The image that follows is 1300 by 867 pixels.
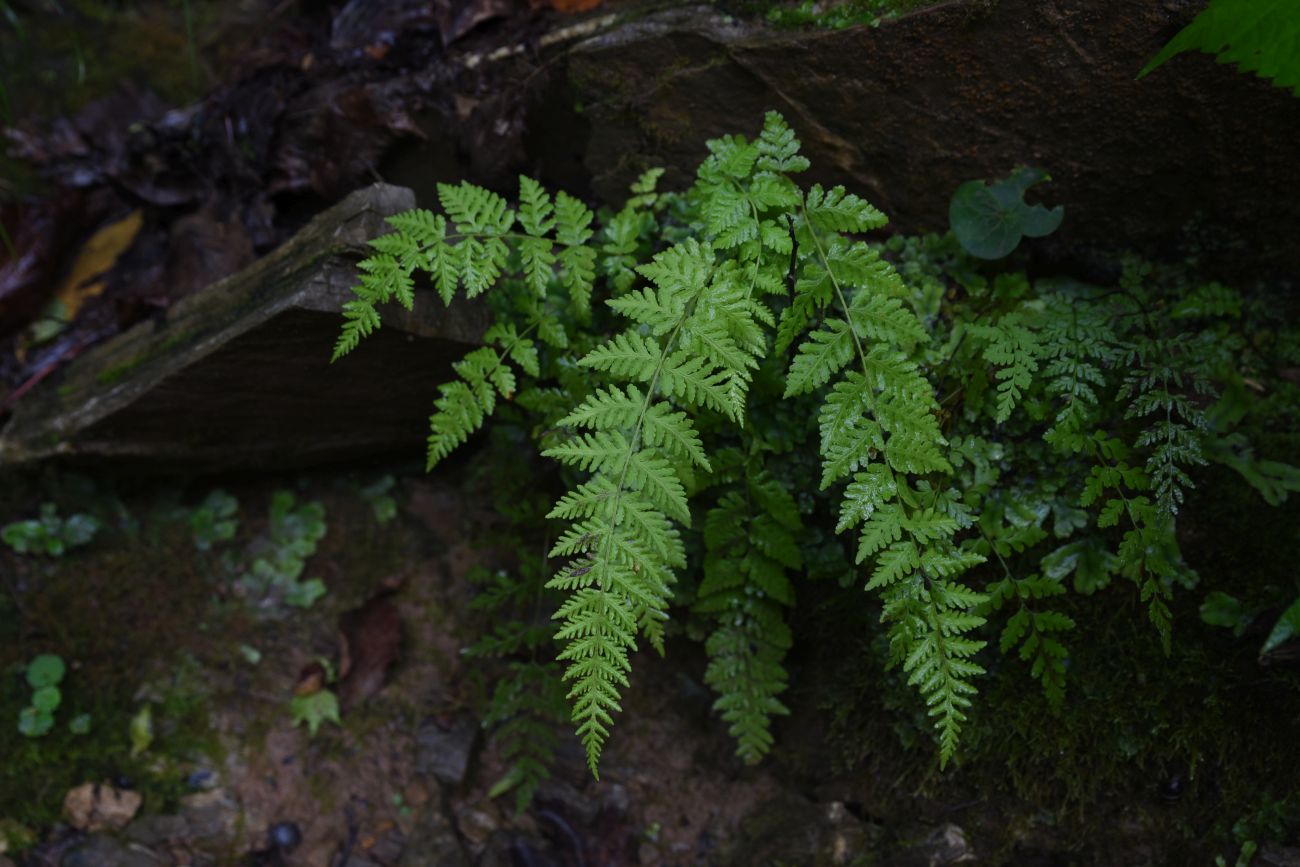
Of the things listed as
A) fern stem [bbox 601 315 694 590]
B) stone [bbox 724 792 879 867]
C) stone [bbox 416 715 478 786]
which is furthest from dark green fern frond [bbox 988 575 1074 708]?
stone [bbox 416 715 478 786]

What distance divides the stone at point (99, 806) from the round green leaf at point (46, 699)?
321 mm

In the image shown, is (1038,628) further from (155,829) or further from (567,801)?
(155,829)

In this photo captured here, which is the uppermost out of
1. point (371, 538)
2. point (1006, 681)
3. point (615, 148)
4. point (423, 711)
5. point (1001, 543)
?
Answer: point (615, 148)

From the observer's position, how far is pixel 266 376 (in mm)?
3203

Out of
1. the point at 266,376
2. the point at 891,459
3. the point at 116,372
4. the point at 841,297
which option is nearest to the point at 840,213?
the point at 841,297

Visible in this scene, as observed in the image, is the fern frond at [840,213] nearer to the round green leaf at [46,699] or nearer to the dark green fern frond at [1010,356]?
the dark green fern frond at [1010,356]

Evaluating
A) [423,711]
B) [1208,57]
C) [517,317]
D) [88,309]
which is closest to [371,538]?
[423,711]

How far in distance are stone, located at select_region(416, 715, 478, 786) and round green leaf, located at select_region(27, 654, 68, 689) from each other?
1404 millimetres

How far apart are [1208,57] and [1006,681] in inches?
77.0

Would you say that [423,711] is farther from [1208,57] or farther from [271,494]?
[1208,57]

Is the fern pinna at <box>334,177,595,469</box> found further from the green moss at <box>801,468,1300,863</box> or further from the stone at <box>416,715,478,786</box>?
the green moss at <box>801,468,1300,863</box>

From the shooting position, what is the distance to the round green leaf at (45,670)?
3.34 meters

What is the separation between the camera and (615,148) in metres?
3.26

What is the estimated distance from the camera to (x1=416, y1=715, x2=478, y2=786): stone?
339cm
